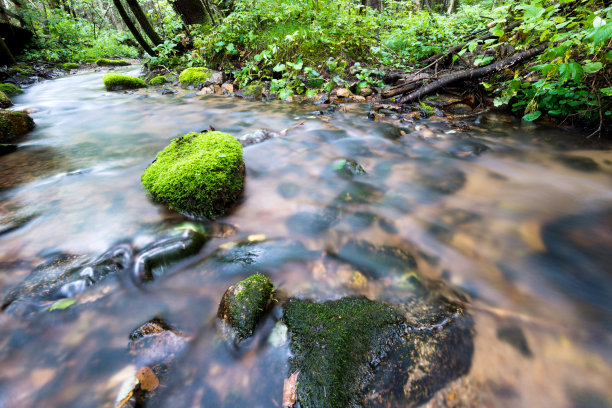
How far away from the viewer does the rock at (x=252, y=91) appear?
7.28 meters

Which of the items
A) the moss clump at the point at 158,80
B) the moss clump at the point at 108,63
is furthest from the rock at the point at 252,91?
the moss clump at the point at 108,63

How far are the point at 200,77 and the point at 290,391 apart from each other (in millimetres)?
9256

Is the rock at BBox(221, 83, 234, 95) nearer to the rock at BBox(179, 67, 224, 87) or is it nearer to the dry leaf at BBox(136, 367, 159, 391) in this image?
the rock at BBox(179, 67, 224, 87)

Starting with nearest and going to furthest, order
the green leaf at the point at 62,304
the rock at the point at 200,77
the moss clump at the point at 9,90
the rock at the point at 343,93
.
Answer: the green leaf at the point at 62,304 < the rock at the point at 343,93 < the rock at the point at 200,77 < the moss clump at the point at 9,90

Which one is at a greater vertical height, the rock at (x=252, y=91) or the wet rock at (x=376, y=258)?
the rock at (x=252, y=91)

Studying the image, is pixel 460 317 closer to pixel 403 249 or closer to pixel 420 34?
pixel 403 249

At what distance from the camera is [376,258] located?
7.31 feet

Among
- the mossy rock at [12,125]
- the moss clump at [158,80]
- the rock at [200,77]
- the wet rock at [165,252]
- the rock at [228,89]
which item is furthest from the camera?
the moss clump at [158,80]

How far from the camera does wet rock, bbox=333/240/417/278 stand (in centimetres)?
210

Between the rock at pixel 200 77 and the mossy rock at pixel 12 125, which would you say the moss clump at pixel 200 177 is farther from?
the rock at pixel 200 77

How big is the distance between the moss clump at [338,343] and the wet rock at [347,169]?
1943mm

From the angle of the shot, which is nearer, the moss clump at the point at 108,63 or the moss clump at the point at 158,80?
the moss clump at the point at 158,80

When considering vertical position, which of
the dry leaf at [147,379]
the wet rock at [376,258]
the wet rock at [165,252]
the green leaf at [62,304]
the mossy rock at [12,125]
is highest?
the mossy rock at [12,125]

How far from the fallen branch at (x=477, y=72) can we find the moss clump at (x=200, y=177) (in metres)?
4.07
